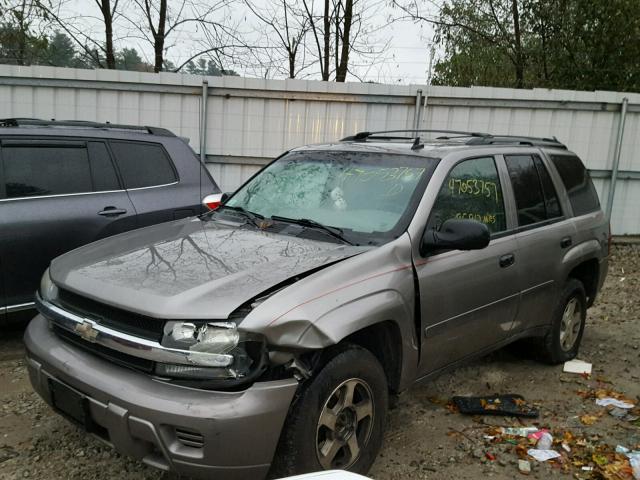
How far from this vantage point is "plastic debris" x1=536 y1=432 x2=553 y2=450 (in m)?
3.38

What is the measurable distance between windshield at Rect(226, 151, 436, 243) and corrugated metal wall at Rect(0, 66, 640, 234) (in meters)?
4.65

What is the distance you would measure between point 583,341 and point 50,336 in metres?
4.76

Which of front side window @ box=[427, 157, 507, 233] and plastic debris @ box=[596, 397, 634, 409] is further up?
front side window @ box=[427, 157, 507, 233]

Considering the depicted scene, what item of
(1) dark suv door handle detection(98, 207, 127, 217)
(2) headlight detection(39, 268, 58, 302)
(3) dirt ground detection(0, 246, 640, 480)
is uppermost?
(1) dark suv door handle detection(98, 207, 127, 217)

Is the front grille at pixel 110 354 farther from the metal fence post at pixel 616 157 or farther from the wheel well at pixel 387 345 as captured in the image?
the metal fence post at pixel 616 157

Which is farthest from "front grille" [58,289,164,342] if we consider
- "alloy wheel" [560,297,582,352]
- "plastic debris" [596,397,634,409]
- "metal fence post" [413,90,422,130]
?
"metal fence post" [413,90,422,130]

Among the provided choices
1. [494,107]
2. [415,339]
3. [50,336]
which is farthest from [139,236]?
[494,107]

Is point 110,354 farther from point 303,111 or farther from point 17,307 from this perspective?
point 303,111

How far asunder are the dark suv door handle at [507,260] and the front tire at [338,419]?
1.31 metres

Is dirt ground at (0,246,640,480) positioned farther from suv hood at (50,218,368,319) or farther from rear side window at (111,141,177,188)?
rear side window at (111,141,177,188)

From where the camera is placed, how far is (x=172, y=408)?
227 cm

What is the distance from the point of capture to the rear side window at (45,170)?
14.4ft

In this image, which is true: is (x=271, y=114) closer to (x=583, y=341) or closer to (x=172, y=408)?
(x=583, y=341)

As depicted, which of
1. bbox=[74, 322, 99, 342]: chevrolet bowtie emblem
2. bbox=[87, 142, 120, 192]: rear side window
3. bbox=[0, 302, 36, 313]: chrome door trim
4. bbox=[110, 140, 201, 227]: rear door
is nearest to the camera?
bbox=[74, 322, 99, 342]: chevrolet bowtie emblem
